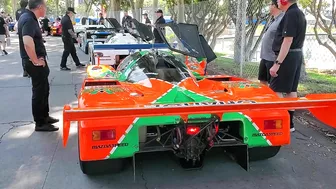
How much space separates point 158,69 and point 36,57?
174 cm

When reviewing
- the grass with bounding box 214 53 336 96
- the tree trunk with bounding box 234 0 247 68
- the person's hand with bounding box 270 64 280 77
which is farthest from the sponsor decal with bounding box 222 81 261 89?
the tree trunk with bounding box 234 0 247 68

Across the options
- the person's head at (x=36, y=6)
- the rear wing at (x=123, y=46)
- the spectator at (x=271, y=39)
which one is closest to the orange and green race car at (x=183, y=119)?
the spectator at (x=271, y=39)

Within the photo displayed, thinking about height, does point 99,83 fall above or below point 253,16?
below

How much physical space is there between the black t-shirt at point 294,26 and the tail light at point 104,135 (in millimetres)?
2532

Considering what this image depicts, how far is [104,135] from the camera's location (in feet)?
10.7

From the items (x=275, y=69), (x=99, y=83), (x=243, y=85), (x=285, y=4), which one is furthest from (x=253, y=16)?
(x=99, y=83)

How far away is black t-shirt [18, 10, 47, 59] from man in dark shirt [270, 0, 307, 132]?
330 centimetres

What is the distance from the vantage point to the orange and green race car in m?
2.93

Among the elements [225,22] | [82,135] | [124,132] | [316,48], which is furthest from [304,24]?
[225,22]

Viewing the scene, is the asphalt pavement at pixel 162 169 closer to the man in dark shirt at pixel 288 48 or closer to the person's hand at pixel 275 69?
the man in dark shirt at pixel 288 48

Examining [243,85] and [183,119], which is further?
[243,85]

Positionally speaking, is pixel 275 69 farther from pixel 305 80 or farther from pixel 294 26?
pixel 305 80

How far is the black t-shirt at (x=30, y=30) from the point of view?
4.82m

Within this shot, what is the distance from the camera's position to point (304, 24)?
4488mm
